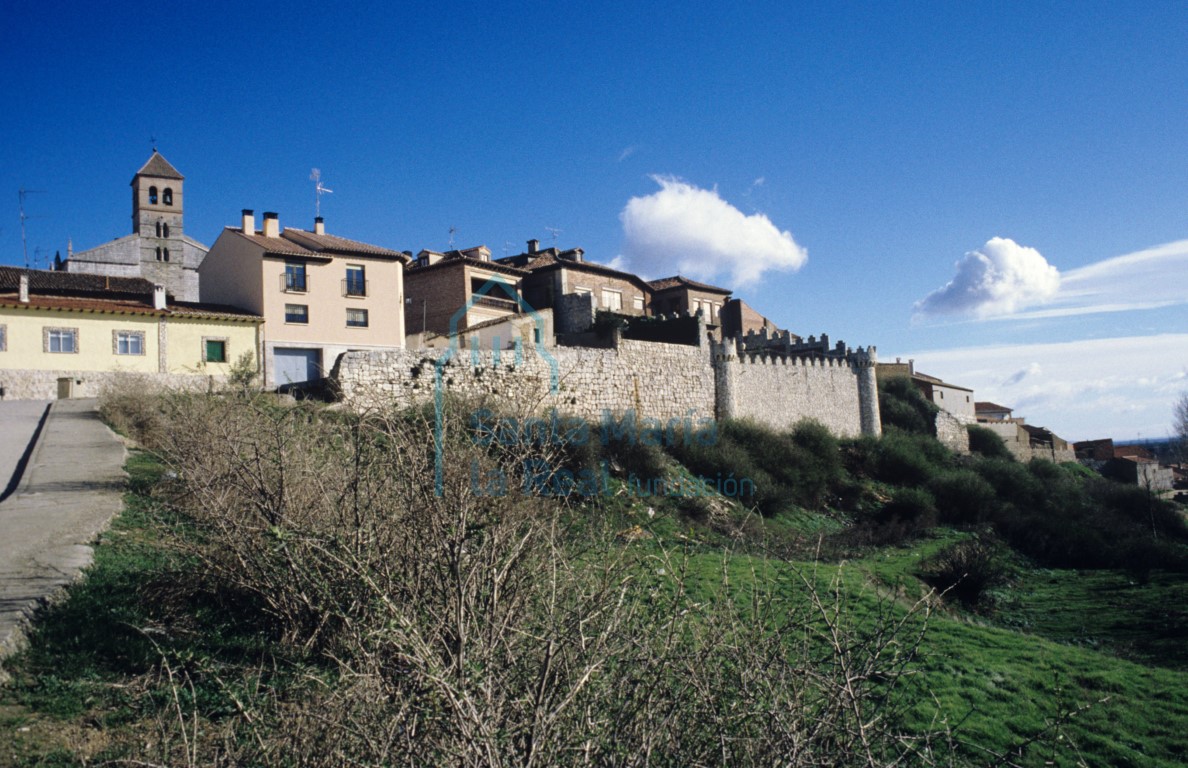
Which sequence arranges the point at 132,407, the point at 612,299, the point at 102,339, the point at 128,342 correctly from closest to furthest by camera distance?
the point at 132,407, the point at 102,339, the point at 128,342, the point at 612,299

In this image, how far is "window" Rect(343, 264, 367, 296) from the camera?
93.7 ft

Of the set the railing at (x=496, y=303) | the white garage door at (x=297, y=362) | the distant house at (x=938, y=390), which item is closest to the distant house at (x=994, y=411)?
the distant house at (x=938, y=390)

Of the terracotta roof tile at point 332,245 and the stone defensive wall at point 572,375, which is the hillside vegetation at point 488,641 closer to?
the stone defensive wall at point 572,375

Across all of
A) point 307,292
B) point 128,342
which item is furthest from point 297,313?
point 128,342

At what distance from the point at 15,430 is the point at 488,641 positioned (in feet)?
59.8

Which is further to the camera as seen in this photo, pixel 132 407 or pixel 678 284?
pixel 678 284

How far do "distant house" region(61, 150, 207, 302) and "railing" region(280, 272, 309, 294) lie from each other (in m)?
17.3

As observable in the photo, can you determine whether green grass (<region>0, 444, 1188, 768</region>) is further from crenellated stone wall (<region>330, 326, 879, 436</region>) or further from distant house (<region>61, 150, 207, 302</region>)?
distant house (<region>61, 150, 207, 302</region>)

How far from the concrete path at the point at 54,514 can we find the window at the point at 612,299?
23.5m

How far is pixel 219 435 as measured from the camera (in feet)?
23.3

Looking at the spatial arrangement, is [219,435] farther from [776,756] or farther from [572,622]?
[776,756]

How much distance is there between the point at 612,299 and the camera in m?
36.8

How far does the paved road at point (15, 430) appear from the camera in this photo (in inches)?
504

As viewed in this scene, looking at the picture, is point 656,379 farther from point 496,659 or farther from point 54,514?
point 496,659
